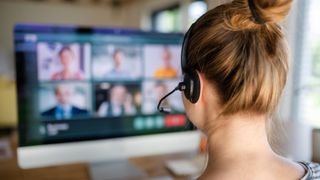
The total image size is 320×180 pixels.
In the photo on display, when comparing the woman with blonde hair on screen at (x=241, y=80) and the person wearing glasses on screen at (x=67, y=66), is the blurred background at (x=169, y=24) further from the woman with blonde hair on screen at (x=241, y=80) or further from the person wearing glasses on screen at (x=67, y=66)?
the person wearing glasses on screen at (x=67, y=66)

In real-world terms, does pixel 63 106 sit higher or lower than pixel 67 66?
lower

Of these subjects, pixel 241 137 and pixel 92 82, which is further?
pixel 92 82

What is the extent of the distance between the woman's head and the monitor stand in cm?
54

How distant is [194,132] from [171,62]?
263mm

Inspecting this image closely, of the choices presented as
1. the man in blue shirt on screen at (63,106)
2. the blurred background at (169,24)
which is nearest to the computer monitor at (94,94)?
the man in blue shirt on screen at (63,106)

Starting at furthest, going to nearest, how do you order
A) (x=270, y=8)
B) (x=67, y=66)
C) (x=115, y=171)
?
(x=115, y=171) → (x=67, y=66) → (x=270, y=8)

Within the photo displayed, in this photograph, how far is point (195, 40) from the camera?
1.65 ft

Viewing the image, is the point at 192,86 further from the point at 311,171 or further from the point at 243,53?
the point at 311,171

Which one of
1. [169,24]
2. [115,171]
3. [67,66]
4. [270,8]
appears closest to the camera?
[270,8]

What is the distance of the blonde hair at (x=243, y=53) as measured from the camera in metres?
0.47

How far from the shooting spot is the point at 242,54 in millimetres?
471

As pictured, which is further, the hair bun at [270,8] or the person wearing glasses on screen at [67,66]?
the person wearing glasses on screen at [67,66]

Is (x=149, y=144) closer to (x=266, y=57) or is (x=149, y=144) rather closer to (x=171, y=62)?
(x=171, y=62)

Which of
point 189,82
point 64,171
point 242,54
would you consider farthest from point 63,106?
point 242,54
